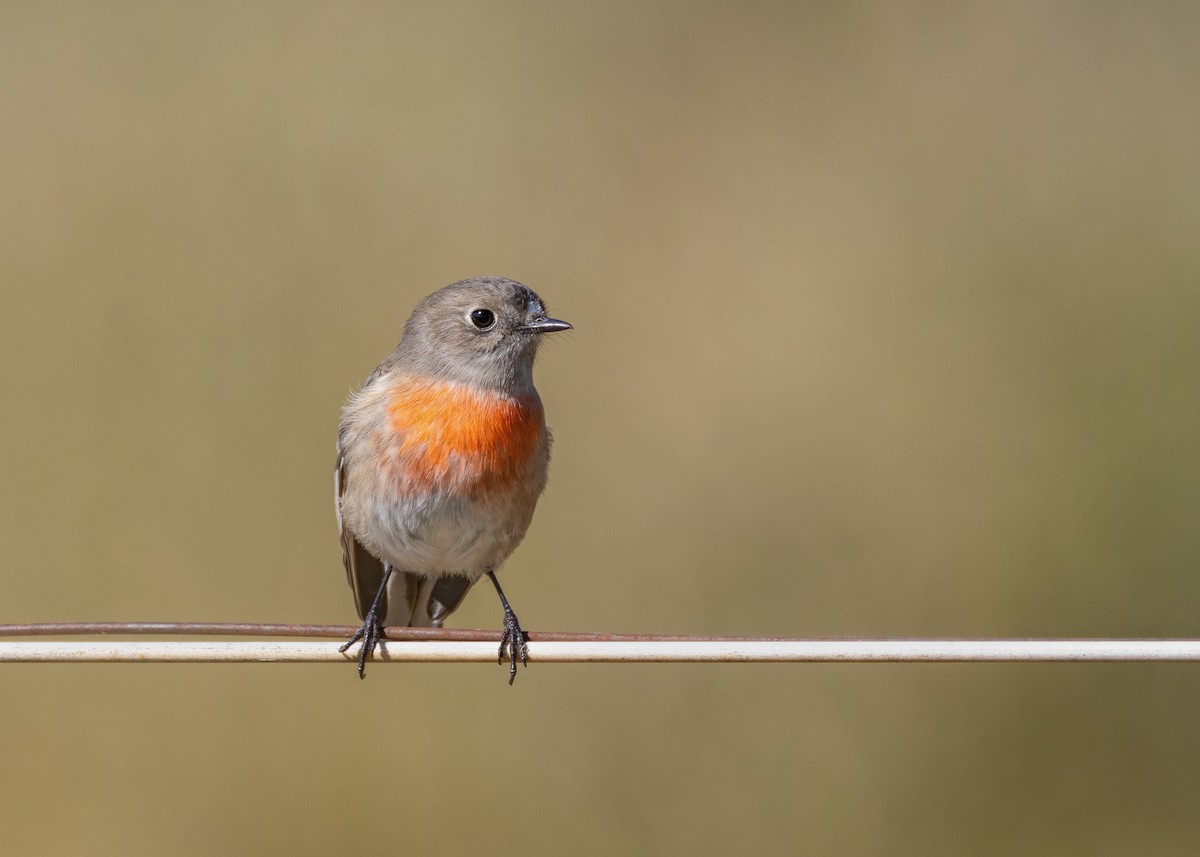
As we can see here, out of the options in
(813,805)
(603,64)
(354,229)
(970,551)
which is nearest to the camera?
(813,805)

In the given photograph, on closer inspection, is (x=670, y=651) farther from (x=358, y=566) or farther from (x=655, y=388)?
(x=655, y=388)

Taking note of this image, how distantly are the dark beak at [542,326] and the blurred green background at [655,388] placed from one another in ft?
4.08

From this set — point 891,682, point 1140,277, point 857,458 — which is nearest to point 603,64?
point 857,458

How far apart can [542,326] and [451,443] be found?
602 mm

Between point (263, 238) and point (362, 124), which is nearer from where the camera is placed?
point (263, 238)

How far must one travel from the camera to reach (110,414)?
18.0 ft

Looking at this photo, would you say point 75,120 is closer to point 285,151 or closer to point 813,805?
point 285,151

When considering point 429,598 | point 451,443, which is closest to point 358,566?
point 429,598

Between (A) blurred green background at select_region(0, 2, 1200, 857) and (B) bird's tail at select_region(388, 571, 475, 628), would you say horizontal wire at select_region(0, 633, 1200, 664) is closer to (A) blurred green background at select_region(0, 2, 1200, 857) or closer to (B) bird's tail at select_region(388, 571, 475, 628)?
(B) bird's tail at select_region(388, 571, 475, 628)

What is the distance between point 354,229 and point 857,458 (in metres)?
2.72

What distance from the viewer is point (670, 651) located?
2621 mm

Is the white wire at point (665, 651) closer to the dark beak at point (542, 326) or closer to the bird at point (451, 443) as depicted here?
the bird at point (451, 443)

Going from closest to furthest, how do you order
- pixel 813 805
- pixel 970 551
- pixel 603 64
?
pixel 813 805
pixel 970 551
pixel 603 64

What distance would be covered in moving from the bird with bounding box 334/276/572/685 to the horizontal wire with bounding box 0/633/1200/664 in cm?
99
